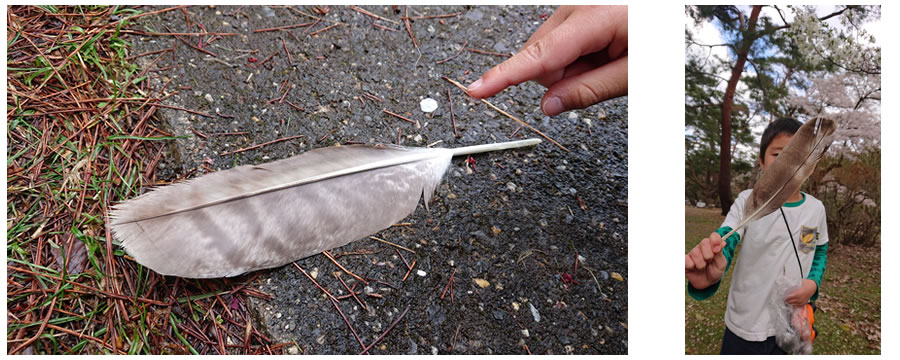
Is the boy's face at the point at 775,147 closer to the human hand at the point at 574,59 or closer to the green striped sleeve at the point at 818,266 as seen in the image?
the green striped sleeve at the point at 818,266

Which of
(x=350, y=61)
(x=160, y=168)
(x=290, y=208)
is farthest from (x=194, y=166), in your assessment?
(x=350, y=61)

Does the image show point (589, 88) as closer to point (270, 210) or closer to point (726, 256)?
point (726, 256)

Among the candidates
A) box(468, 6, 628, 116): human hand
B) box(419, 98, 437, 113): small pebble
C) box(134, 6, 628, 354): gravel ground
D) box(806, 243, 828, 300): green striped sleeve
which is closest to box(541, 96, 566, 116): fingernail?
box(468, 6, 628, 116): human hand

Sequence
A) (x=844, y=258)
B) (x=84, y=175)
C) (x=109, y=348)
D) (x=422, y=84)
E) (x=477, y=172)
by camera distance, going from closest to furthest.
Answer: (x=844, y=258) < (x=109, y=348) < (x=84, y=175) < (x=477, y=172) < (x=422, y=84)

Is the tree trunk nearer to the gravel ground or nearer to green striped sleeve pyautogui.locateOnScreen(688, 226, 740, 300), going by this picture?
green striped sleeve pyautogui.locateOnScreen(688, 226, 740, 300)

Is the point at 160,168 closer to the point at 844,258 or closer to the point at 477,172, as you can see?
the point at 477,172

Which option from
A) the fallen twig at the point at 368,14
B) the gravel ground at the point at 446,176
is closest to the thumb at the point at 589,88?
the gravel ground at the point at 446,176
